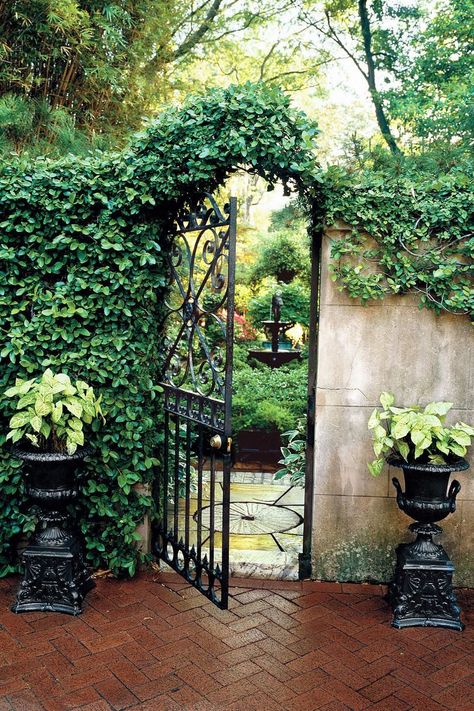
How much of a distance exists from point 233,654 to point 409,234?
8.28ft

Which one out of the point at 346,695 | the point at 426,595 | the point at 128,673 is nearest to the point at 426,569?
the point at 426,595

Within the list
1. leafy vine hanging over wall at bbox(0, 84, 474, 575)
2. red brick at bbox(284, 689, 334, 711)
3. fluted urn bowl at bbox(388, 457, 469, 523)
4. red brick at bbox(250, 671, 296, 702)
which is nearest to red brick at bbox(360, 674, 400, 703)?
red brick at bbox(284, 689, 334, 711)

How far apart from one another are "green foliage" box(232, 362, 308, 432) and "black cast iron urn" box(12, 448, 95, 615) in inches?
115

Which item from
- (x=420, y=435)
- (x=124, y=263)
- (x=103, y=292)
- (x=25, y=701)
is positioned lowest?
(x=25, y=701)

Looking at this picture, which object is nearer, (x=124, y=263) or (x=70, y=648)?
(x=70, y=648)

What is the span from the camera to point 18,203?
12.3 feet

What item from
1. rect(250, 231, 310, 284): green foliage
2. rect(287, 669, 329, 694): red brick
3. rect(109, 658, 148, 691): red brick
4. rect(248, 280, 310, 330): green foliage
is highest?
rect(250, 231, 310, 284): green foliage

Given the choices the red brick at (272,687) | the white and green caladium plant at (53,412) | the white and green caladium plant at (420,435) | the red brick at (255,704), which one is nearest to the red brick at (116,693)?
the red brick at (255,704)

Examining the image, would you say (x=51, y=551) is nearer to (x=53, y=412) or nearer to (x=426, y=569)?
(x=53, y=412)

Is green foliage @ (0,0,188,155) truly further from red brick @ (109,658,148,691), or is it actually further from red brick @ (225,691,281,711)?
red brick @ (225,691,281,711)

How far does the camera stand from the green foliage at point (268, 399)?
6.28 meters

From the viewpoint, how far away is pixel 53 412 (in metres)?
3.38

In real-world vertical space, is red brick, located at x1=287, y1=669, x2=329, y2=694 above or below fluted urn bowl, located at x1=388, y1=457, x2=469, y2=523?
below

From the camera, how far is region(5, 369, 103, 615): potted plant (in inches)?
135
